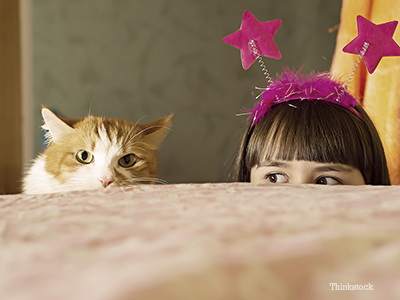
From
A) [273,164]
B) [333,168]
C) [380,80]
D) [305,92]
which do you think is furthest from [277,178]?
[380,80]

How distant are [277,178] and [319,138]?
16cm

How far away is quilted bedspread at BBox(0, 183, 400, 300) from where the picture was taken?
11 cm

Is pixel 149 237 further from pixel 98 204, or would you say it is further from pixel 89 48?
pixel 89 48

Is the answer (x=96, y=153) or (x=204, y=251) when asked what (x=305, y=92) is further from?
(x=204, y=251)

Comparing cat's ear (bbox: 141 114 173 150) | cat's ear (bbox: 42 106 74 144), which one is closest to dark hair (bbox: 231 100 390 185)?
cat's ear (bbox: 141 114 173 150)

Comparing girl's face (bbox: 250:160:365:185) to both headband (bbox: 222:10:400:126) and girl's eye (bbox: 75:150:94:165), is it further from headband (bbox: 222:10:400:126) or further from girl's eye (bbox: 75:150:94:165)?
girl's eye (bbox: 75:150:94:165)

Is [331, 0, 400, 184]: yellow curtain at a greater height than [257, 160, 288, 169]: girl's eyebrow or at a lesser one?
greater

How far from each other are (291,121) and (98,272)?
2.65 feet

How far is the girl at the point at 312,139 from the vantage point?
30.2 inches

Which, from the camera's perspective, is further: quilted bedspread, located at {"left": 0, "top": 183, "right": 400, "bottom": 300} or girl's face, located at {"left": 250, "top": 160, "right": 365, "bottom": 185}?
girl's face, located at {"left": 250, "top": 160, "right": 365, "bottom": 185}

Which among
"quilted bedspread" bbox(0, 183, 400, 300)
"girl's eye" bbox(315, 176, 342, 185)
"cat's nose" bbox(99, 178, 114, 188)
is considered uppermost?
"quilted bedspread" bbox(0, 183, 400, 300)

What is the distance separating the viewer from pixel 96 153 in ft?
2.47

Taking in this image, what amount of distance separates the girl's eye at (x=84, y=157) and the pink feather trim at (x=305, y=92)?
1.70 ft

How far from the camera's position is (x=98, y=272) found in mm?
114
